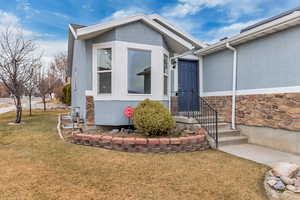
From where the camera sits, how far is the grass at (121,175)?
2816 millimetres

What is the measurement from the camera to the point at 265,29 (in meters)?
5.23

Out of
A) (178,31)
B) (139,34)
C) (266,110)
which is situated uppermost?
(178,31)

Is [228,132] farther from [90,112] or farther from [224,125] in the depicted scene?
[90,112]

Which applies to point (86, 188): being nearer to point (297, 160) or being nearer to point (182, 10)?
point (297, 160)

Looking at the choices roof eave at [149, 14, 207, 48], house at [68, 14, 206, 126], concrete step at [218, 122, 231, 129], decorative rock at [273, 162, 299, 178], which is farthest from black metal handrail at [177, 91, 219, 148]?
roof eave at [149, 14, 207, 48]

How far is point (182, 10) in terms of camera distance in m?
11.3

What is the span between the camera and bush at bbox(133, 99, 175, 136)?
505cm

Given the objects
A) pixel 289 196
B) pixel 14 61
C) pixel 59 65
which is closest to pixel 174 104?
pixel 289 196

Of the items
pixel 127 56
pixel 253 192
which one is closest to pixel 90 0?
pixel 127 56

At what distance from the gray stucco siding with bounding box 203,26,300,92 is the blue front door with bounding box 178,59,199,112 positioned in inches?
38.0

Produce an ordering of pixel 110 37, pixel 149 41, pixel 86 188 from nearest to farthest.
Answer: pixel 86 188, pixel 110 37, pixel 149 41

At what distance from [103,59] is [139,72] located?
128 centimetres

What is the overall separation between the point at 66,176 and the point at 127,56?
13.0 ft

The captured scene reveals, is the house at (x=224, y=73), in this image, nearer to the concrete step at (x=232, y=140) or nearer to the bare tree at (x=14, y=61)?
the concrete step at (x=232, y=140)
